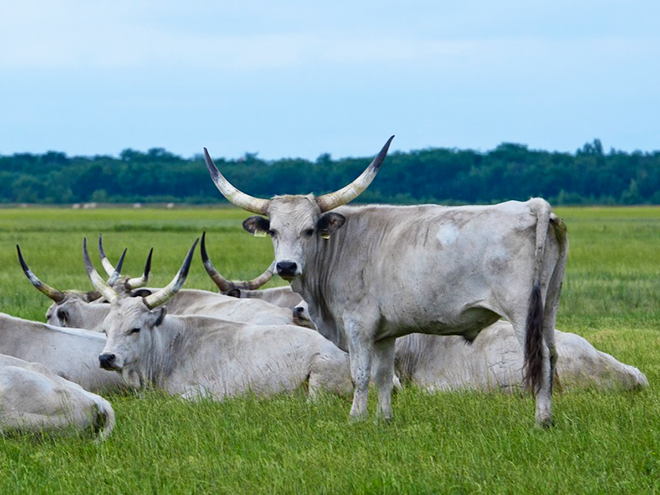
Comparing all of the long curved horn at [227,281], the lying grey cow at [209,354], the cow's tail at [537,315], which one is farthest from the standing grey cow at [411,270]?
the long curved horn at [227,281]

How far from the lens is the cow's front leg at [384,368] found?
25.6ft

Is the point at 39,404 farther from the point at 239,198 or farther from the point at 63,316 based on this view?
the point at 63,316

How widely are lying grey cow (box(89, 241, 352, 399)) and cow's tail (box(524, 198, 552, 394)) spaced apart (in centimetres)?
211

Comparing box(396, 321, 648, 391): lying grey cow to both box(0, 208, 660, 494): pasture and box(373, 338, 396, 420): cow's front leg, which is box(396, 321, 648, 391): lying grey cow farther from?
box(373, 338, 396, 420): cow's front leg

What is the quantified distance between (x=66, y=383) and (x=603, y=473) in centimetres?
323

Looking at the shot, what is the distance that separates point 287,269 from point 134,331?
2.09 metres

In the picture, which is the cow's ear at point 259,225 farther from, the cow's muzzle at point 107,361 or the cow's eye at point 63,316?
the cow's eye at point 63,316

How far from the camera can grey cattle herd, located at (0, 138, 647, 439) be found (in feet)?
22.4

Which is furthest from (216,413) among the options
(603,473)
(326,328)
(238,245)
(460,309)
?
(238,245)

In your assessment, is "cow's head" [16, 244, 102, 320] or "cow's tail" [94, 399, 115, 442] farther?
"cow's head" [16, 244, 102, 320]

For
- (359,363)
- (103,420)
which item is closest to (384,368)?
(359,363)

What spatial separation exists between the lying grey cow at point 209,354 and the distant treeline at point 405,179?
8838 cm

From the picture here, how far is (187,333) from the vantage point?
9422 mm

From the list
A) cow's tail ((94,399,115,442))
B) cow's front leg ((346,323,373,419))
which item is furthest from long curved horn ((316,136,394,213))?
cow's tail ((94,399,115,442))
